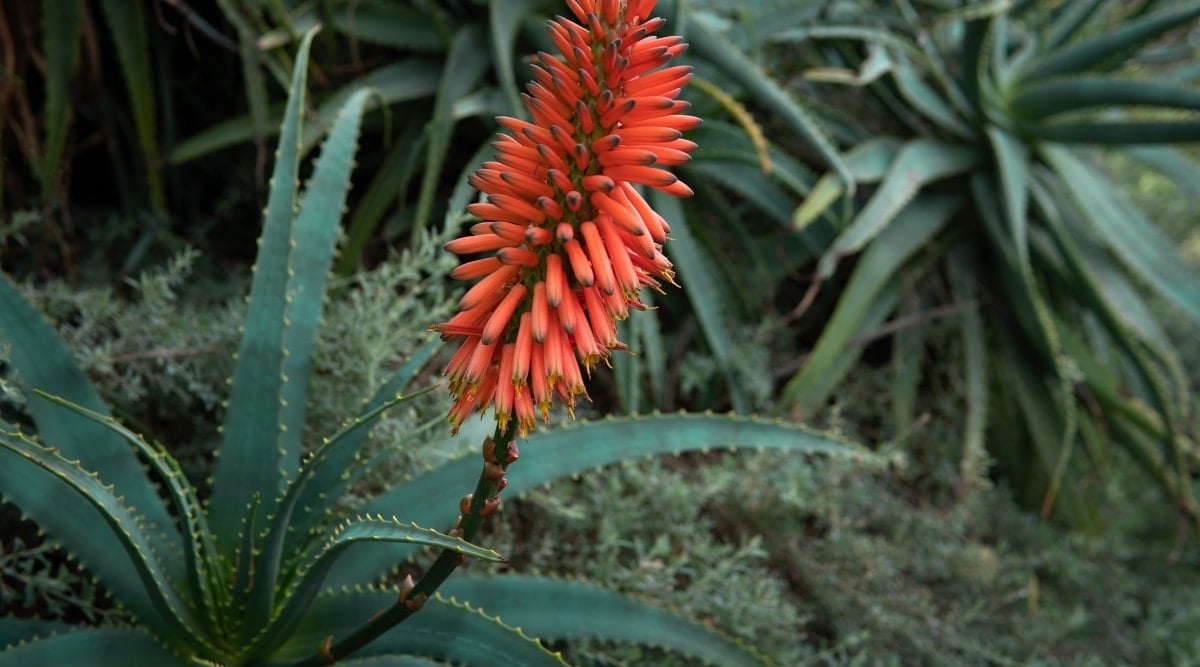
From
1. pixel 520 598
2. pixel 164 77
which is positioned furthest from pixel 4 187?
pixel 520 598

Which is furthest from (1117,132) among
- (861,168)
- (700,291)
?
(700,291)

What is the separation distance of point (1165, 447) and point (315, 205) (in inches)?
75.3

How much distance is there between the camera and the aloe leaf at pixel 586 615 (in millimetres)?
1237

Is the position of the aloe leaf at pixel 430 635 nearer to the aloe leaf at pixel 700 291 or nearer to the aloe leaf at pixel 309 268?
the aloe leaf at pixel 309 268

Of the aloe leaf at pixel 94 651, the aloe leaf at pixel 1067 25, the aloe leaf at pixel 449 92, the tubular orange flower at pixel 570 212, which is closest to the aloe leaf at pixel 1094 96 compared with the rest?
the aloe leaf at pixel 1067 25

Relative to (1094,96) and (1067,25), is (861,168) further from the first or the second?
(1067,25)

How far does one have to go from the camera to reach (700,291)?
204cm

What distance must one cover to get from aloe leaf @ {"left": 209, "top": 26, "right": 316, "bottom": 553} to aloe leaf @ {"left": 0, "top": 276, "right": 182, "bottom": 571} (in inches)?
3.4

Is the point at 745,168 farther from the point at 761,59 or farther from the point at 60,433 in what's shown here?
the point at 60,433

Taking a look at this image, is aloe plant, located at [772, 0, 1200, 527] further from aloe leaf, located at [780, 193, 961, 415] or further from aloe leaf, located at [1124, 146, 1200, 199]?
aloe leaf, located at [1124, 146, 1200, 199]

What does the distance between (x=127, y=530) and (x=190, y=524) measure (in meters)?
0.07

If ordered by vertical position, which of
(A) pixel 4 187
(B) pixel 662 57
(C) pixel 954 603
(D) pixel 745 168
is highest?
(A) pixel 4 187

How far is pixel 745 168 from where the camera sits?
7.35 feet

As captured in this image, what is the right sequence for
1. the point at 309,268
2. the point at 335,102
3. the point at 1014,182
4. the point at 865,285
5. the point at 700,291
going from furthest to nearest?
1. the point at 1014,182
2. the point at 865,285
3. the point at 700,291
4. the point at 335,102
5. the point at 309,268
